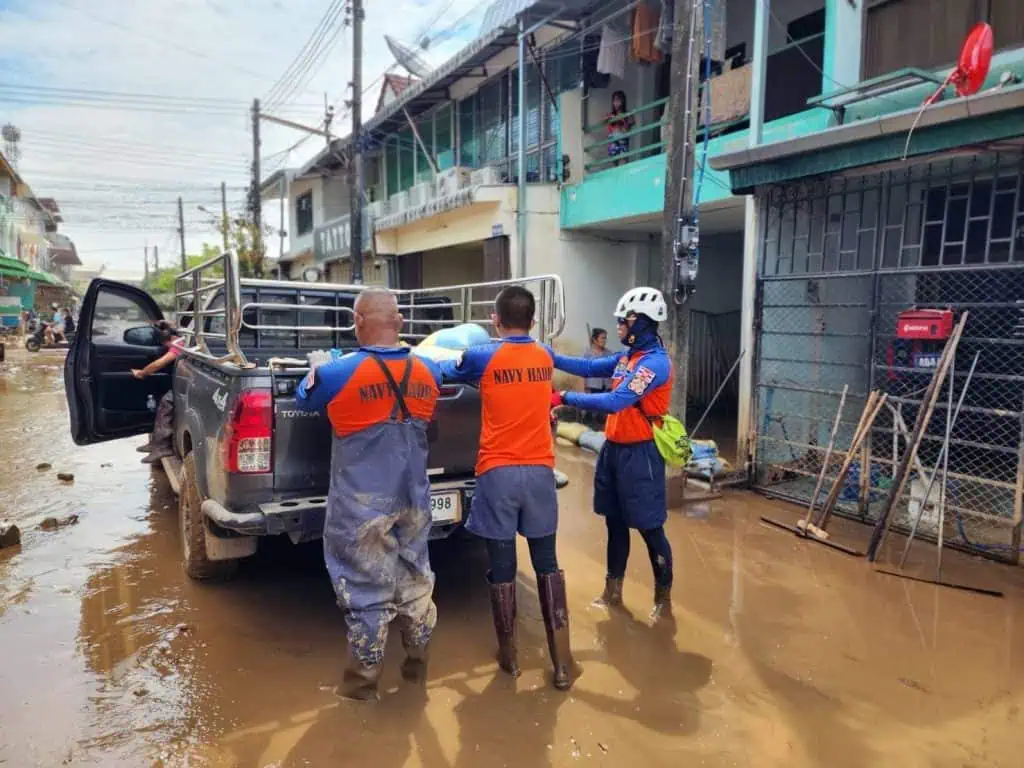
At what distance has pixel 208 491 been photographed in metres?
3.79

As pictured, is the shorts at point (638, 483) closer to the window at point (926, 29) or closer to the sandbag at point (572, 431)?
the window at point (926, 29)

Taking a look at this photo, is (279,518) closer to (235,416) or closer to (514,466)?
(235,416)

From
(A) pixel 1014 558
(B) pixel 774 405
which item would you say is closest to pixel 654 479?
(A) pixel 1014 558

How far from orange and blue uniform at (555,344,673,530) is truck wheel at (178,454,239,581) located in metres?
2.23

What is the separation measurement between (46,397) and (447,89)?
32.0 feet

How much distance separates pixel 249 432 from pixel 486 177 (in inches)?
391

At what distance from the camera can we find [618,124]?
1101 centimetres

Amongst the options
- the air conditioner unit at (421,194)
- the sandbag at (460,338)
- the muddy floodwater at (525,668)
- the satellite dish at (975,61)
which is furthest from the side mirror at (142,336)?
the air conditioner unit at (421,194)

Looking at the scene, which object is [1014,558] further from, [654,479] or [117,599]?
[117,599]

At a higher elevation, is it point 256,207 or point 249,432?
point 256,207

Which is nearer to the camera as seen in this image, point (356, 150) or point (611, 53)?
point (611, 53)

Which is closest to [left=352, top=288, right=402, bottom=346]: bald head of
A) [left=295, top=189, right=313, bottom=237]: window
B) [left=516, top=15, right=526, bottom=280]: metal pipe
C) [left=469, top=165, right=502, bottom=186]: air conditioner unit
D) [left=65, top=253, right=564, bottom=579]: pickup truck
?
[left=65, top=253, right=564, bottom=579]: pickup truck

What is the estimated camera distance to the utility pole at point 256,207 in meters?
25.9

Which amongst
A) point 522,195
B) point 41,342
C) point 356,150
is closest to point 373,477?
point 522,195
